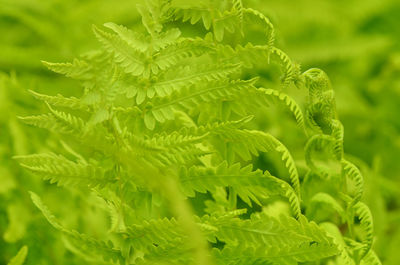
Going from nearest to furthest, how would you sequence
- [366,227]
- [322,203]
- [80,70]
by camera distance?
1. [80,70]
2. [366,227]
3. [322,203]

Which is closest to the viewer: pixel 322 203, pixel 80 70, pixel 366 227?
Answer: pixel 80 70

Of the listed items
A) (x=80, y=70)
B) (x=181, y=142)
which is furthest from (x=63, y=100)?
(x=181, y=142)

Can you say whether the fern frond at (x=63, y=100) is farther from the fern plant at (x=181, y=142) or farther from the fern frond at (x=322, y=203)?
the fern frond at (x=322, y=203)

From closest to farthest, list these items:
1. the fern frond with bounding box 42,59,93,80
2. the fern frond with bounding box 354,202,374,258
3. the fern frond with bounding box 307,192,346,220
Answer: the fern frond with bounding box 42,59,93,80 < the fern frond with bounding box 354,202,374,258 < the fern frond with bounding box 307,192,346,220

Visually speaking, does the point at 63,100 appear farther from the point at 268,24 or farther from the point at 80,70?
the point at 268,24

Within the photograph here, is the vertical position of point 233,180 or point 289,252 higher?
point 233,180

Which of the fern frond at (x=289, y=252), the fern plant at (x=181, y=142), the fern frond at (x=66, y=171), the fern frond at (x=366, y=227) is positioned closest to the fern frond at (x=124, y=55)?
the fern plant at (x=181, y=142)

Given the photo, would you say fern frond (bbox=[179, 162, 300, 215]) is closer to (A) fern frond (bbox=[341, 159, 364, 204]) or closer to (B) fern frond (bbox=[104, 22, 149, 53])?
(A) fern frond (bbox=[341, 159, 364, 204])

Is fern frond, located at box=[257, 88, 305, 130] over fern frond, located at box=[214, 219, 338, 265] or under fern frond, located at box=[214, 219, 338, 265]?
over

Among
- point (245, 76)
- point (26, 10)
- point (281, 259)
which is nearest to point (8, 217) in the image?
point (281, 259)

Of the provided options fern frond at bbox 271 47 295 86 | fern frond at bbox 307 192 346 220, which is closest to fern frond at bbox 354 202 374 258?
fern frond at bbox 307 192 346 220

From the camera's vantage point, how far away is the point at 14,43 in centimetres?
282

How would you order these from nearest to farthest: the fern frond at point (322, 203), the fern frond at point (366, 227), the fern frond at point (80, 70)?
1. the fern frond at point (80, 70)
2. the fern frond at point (366, 227)
3. the fern frond at point (322, 203)

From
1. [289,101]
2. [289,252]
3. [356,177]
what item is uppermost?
[289,101]
